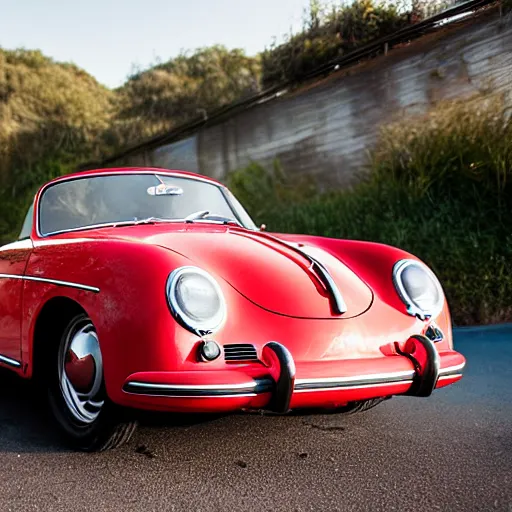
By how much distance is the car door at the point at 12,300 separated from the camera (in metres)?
2.88

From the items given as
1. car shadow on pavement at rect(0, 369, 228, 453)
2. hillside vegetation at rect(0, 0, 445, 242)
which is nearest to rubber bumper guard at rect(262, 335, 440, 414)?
car shadow on pavement at rect(0, 369, 228, 453)

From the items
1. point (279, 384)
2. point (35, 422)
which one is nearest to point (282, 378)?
point (279, 384)

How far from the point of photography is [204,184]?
3629 mm

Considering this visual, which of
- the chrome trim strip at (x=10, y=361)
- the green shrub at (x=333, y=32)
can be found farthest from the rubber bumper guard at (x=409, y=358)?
the green shrub at (x=333, y=32)

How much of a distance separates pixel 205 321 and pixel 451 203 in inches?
178

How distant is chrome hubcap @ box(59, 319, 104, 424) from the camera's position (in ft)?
7.73

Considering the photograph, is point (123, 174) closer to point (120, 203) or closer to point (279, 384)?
point (120, 203)

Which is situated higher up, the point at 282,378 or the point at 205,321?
the point at 205,321

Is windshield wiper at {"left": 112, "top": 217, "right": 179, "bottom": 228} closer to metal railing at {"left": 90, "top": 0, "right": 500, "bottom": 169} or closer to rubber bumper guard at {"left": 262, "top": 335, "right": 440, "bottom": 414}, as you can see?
rubber bumper guard at {"left": 262, "top": 335, "right": 440, "bottom": 414}

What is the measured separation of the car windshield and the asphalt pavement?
96 centimetres

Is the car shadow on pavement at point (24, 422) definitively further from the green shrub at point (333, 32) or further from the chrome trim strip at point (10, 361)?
the green shrub at point (333, 32)

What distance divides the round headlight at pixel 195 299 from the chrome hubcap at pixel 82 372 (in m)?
0.40

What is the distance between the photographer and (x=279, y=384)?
2.01 meters

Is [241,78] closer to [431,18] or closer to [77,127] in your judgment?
[77,127]
